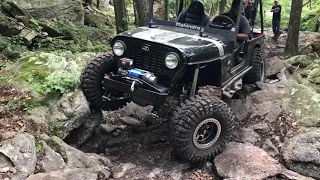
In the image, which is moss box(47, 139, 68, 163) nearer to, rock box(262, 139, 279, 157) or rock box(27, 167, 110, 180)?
rock box(27, 167, 110, 180)

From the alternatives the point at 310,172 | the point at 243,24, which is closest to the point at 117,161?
the point at 310,172

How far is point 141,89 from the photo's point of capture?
4863 millimetres

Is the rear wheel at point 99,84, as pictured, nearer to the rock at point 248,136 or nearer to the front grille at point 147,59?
the front grille at point 147,59

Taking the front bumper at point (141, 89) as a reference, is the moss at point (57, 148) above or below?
below

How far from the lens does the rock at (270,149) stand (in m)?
5.39

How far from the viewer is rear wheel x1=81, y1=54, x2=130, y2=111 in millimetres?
5582

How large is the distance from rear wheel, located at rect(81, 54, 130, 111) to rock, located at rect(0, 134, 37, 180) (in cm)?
155

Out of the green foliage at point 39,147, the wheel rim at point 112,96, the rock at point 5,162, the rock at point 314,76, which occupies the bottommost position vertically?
the rock at point 314,76

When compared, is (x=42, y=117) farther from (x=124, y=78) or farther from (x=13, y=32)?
(x=13, y=32)

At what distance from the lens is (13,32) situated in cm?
834

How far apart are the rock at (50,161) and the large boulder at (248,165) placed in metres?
2.14

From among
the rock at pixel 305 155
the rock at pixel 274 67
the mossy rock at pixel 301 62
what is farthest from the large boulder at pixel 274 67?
the rock at pixel 305 155

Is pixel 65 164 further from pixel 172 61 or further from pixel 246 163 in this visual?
pixel 246 163

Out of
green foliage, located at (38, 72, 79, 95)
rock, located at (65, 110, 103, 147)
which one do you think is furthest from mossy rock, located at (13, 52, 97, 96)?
rock, located at (65, 110, 103, 147)
